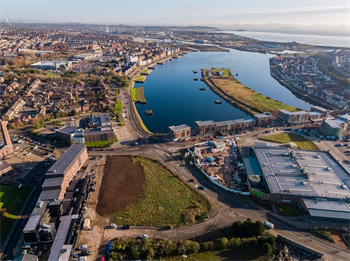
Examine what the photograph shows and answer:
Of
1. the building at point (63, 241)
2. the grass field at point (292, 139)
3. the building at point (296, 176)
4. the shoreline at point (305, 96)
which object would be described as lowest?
the building at point (63, 241)

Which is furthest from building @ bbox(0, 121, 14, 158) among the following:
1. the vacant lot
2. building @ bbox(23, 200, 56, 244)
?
building @ bbox(23, 200, 56, 244)

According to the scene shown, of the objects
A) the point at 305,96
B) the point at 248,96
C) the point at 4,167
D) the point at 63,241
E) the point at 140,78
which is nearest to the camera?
the point at 63,241

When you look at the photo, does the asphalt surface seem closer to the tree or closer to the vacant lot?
the vacant lot

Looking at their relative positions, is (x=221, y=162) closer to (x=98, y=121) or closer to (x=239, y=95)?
(x=98, y=121)

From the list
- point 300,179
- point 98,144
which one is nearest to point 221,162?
point 300,179

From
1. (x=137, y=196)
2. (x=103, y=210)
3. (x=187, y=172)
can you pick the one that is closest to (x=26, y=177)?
(x=103, y=210)

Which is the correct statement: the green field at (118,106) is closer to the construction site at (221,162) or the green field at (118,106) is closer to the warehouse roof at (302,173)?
the construction site at (221,162)

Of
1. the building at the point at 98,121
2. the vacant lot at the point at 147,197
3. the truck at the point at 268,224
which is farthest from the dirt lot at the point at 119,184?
the truck at the point at 268,224
